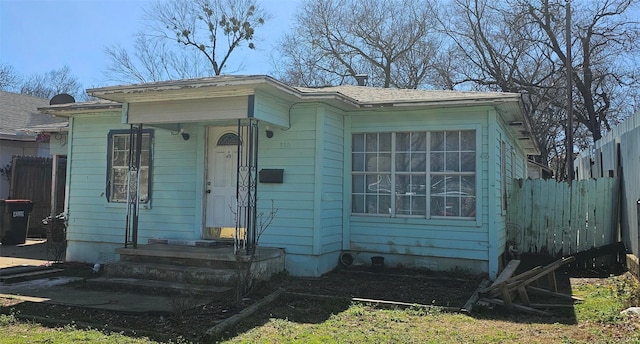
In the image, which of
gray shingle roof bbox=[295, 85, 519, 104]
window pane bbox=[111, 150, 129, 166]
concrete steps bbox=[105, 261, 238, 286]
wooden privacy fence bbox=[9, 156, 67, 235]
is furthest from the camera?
wooden privacy fence bbox=[9, 156, 67, 235]

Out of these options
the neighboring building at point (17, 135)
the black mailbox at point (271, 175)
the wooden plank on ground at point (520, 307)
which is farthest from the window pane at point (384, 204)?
the neighboring building at point (17, 135)

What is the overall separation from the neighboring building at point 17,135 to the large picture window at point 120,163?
3891 mm

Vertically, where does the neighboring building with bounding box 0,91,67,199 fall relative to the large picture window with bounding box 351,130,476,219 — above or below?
above

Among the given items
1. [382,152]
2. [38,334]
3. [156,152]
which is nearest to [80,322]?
[38,334]

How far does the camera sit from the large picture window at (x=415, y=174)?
8281 millimetres

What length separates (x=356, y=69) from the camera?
2830 cm

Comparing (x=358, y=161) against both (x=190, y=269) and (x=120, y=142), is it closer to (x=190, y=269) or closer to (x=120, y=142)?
(x=190, y=269)

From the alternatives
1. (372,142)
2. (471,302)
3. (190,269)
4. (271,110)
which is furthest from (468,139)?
(190,269)

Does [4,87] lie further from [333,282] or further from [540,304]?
[540,304]

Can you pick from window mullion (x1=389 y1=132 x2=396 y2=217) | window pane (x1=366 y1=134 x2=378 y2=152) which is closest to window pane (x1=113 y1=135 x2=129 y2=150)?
window pane (x1=366 y1=134 x2=378 y2=152)

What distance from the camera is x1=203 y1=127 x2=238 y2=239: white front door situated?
8781 millimetres

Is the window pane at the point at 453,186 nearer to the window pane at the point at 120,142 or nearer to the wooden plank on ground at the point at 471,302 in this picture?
the wooden plank on ground at the point at 471,302

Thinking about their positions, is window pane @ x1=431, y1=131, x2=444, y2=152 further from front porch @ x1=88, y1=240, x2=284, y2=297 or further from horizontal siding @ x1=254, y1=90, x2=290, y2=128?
front porch @ x1=88, y1=240, x2=284, y2=297

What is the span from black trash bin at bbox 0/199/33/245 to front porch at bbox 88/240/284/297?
18.6 feet
